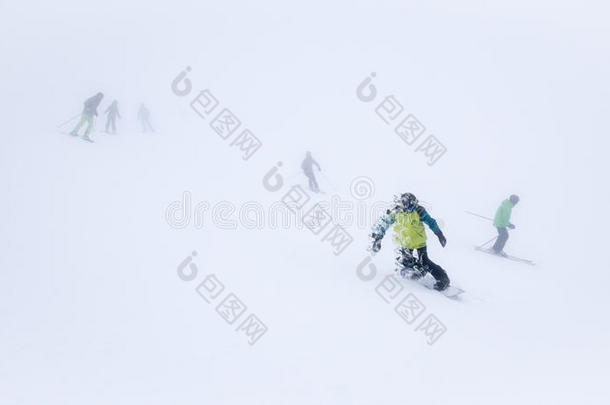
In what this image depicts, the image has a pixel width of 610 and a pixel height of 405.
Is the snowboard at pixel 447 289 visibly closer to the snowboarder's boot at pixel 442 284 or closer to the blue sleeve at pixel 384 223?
the snowboarder's boot at pixel 442 284

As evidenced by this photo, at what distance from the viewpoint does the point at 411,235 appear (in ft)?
19.3

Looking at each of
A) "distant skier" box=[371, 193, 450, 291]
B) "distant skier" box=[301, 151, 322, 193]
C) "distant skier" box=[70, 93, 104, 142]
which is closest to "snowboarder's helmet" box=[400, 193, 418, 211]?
"distant skier" box=[371, 193, 450, 291]

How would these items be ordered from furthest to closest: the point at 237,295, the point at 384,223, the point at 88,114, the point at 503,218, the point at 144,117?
1. the point at 144,117
2. the point at 88,114
3. the point at 503,218
4. the point at 384,223
5. the point at 237,295

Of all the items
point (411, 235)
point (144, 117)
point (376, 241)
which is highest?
point (144, 117)

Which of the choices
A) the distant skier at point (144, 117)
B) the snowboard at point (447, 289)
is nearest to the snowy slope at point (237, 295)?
the snowboard at point (447, 289)

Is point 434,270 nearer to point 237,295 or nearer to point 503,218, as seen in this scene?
point 237,295

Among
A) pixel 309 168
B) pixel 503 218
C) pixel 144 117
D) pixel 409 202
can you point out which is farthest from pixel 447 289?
pixel 144 117

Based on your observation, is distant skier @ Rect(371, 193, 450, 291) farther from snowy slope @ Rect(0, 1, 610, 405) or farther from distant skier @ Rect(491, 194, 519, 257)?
distant skier @ Rect(491, 194, 519, 257)

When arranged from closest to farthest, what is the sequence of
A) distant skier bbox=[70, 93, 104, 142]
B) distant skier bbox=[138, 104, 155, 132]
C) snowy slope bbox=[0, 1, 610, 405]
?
1. snowy slope bbox=[0, 1, 610, 405]
2. distant skier bbox=[70, 93, 104, 142]
3. distant skier bbox=[138, 104, 155, 132]

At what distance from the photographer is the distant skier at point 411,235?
588 cm

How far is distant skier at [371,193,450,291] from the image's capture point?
5.88 m

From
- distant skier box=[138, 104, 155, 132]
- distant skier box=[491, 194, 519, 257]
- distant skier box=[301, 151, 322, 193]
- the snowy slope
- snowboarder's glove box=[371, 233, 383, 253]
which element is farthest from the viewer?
distant skier box=[138, 104, 155, 132]

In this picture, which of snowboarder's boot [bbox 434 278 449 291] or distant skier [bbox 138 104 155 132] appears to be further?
distant skier [bbox 138 104 155 132]

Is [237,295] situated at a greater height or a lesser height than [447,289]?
greater
